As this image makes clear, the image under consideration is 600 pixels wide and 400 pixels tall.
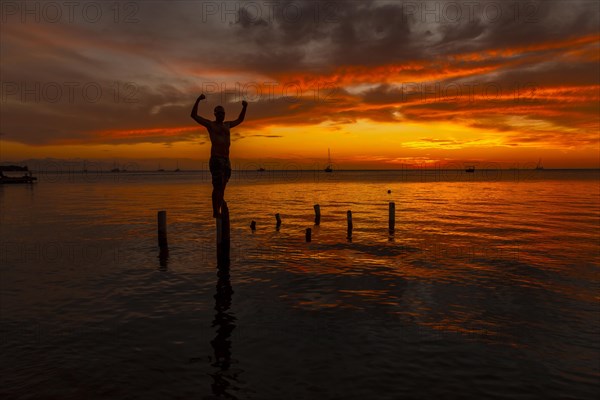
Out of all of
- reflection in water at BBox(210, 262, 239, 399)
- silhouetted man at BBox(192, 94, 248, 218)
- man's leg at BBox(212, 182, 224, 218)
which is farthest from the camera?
man's leg at BBox(212, 182, 224, 218)

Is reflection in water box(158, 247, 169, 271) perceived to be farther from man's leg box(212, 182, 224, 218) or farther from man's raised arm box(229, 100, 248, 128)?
man's raised arm box(229, 100, 248, 128)

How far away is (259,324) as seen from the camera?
1053cm

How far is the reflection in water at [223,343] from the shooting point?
749 cm

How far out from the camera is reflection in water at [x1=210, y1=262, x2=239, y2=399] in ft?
24.6

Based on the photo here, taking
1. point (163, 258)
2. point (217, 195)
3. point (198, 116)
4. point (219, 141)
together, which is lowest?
point (163, 258)

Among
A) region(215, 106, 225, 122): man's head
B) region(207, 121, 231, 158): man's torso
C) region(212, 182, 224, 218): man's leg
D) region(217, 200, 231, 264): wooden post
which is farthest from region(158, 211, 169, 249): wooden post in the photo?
region(215, 106, 225, 122): man's head

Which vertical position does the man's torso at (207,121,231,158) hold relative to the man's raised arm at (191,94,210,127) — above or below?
below

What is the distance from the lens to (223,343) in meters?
9.32

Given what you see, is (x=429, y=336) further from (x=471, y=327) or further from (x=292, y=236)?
(x=292, y=236)

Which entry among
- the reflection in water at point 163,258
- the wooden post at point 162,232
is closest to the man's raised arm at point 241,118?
the reflection in water at point 163,258

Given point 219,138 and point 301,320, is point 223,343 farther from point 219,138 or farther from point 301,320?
point 219,138

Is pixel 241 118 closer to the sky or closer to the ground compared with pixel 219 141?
closer to the sky

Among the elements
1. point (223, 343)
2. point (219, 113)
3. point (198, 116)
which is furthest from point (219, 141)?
point (223, 343)

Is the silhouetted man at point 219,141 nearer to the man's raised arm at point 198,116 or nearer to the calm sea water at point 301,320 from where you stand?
the man's raised arm at point 198,116
